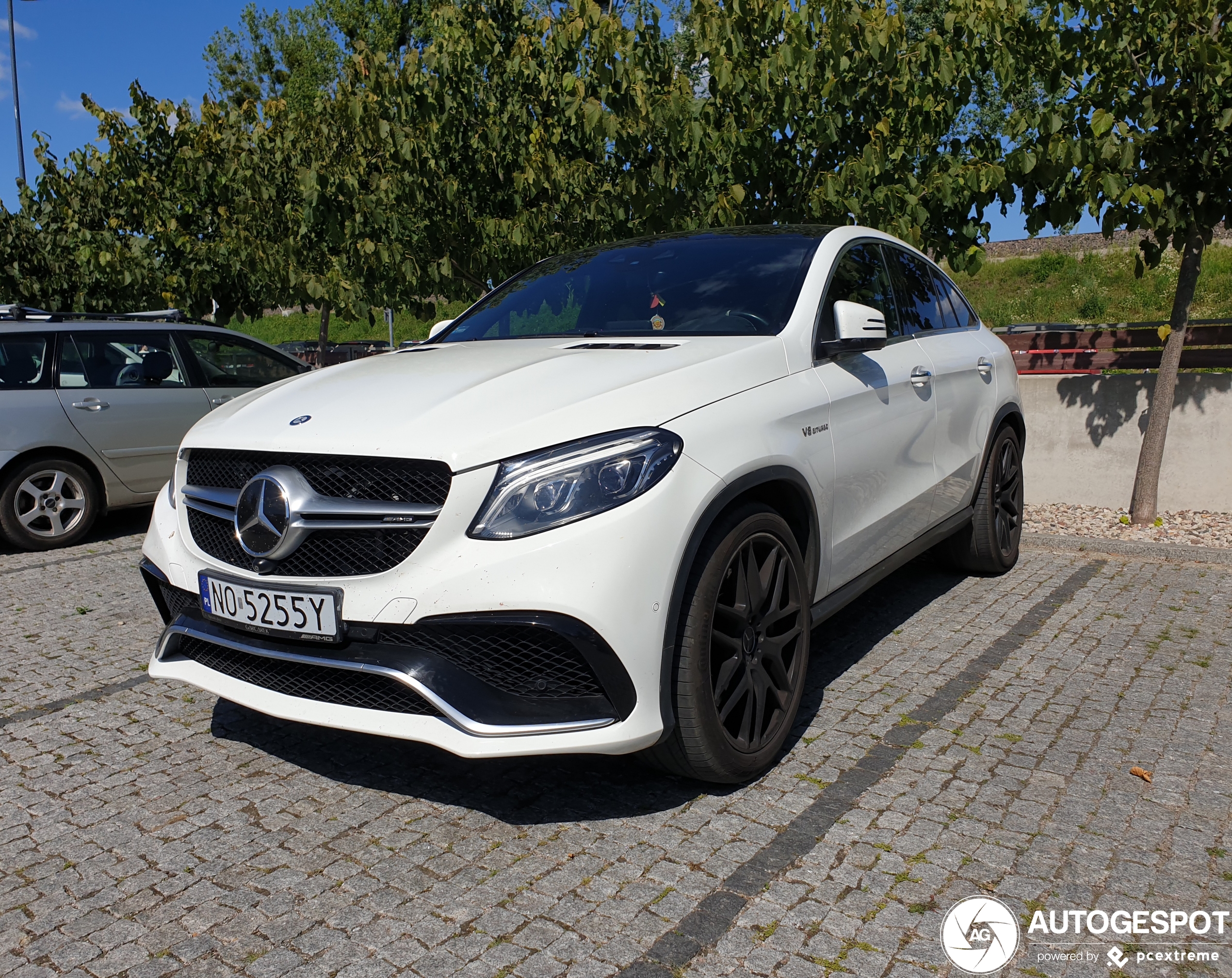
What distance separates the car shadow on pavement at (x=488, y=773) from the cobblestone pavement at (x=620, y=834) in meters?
0.01

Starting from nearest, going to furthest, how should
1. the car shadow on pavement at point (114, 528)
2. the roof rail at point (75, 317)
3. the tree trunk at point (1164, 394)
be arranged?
the tree trunk at point (1164, 394) → the car shadow on pavement at point (114, 528) → the roof rail at point (75, 317)

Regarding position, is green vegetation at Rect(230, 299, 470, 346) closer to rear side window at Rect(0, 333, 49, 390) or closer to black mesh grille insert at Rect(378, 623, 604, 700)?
rear side window at Rect(0, 333, 49, 390)

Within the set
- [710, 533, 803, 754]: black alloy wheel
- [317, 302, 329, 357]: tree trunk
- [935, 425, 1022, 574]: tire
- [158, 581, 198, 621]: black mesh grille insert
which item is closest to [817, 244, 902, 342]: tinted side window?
[710, 533, 803, 754]: black alloy wheel

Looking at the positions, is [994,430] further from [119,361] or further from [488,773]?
[119,361]

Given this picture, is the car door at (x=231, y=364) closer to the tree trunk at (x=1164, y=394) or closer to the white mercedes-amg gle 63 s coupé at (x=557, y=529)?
the white mercedes-amg gle 63 s coupé at (x=557, y=529)

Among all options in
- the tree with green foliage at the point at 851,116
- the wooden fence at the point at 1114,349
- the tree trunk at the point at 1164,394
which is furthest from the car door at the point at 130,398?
the tree trunk at the point at 1164,394

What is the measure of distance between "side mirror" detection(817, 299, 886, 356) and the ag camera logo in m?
1.93

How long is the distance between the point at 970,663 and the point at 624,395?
2.41 meters

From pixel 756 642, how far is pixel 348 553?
4.17 ft

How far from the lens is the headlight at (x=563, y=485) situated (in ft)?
8.95

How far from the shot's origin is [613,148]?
8539mm

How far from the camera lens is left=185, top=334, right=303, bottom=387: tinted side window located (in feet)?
27.7

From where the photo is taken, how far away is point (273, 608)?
9.75 ft

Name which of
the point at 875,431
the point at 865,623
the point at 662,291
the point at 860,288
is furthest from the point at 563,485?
the point at 865,623
